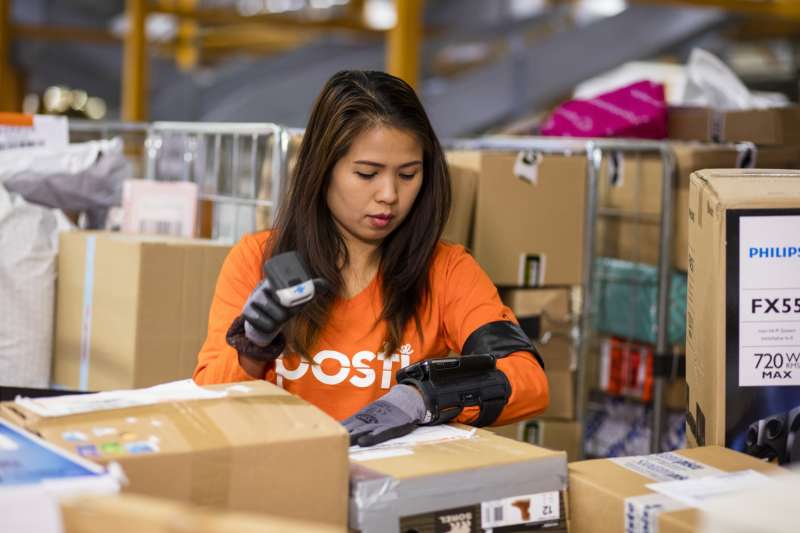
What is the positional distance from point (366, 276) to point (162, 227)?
136 cm

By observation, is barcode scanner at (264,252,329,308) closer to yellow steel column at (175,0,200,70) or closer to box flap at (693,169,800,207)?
box flap at (693,169,800,207)

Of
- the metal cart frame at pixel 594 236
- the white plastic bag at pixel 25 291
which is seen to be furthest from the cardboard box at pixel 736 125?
the white plastic bag at pixel 25 291

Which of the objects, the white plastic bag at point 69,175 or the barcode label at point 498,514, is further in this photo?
the white plastic bag at point 69,175

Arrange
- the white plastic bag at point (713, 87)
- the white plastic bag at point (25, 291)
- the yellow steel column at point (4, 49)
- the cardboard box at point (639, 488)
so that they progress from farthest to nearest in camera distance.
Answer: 1. the yellow steel column at point (4, 49)
2. the white plastic bag at point (713, 87)
3. the white plastic bag at point (25, 291)
4. the cardboard box at point (639, 488)

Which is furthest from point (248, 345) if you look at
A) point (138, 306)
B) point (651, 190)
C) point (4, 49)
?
point (4, 49)

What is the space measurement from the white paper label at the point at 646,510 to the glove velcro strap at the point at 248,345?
0.81 metres

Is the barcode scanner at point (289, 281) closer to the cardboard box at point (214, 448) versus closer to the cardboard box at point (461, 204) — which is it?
the cardboard box at point (214, 448)

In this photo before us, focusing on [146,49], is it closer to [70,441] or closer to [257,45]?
[257,45]

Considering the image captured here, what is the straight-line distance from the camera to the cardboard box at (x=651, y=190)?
13.2 ft

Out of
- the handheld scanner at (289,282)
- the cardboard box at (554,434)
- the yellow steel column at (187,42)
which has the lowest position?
the cardboard box at (554,434)

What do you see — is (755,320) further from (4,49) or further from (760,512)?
(4,49)

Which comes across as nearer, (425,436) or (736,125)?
(425,436)

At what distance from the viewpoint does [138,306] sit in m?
3.06

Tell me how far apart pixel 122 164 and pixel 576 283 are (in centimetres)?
159
